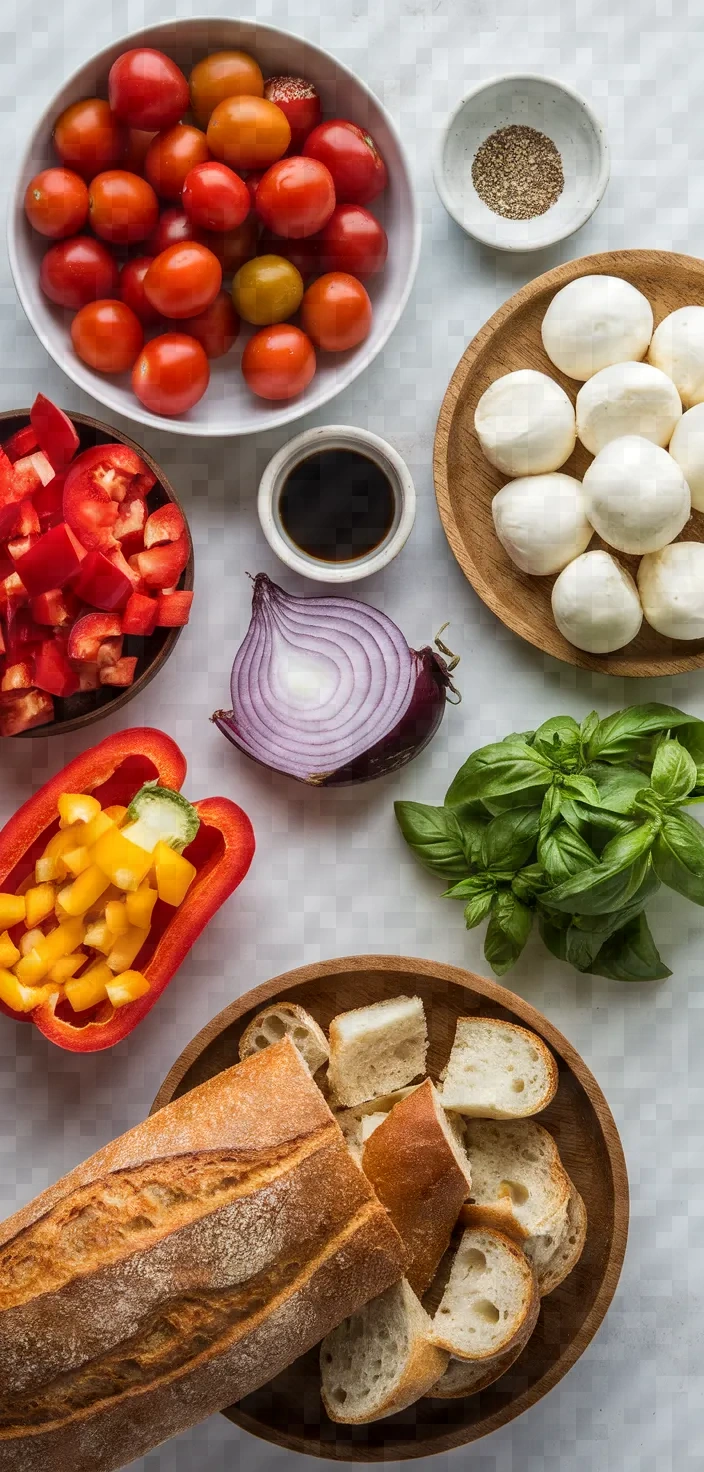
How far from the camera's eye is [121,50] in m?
1.88

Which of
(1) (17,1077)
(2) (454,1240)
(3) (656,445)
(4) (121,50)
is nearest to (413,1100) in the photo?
(2) (454,1240)

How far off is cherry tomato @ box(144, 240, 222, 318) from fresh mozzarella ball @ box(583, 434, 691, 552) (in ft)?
2.41

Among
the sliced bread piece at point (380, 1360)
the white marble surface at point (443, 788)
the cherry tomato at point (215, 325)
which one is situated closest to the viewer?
the sliced bread piece at point (380, 1360)

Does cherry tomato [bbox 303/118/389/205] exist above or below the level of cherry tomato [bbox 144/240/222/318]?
above

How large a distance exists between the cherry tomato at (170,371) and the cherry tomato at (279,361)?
0.09 metres

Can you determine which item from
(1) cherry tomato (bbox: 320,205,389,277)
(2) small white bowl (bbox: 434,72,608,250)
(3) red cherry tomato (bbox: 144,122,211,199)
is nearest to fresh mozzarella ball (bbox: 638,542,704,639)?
(2) small white bowl (bbox: 434,72,608,250)

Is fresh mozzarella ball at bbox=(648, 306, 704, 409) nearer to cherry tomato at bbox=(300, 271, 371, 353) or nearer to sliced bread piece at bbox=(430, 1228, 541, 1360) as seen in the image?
cherry tomato at bbox=(300, 271, 371, 353)

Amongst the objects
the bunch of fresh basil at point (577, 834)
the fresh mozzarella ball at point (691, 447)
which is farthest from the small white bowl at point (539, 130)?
the bunch of fresh basil at point (577, 834)

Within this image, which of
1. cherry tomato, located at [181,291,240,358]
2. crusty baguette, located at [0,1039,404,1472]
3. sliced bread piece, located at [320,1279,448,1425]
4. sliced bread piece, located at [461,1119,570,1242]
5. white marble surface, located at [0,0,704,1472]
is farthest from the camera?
white marble surface, located at [0,0,704,1472]

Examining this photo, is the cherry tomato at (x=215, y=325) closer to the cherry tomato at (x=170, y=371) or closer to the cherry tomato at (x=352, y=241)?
the cherry tomato at (x=170, y=371)

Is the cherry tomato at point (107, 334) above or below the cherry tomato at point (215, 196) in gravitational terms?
below

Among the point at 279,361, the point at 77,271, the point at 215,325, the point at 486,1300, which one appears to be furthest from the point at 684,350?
the point at 486,1300

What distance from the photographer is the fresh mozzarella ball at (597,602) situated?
195 centimetres

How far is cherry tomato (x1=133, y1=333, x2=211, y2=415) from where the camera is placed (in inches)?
74.2
